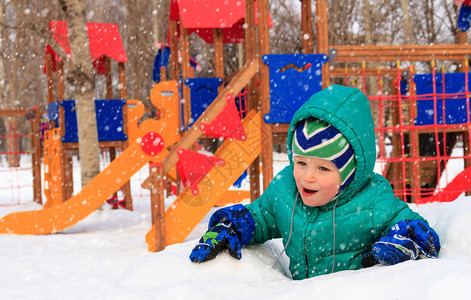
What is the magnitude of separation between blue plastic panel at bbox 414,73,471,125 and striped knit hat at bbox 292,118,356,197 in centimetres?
599

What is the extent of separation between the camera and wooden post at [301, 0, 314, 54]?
18.2 ft

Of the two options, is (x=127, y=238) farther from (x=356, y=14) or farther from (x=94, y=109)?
(x=356, y=14)

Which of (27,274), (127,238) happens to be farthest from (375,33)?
(27,274)

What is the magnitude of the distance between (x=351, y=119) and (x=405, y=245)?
0.47 meters

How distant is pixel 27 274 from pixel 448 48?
5.36 meters

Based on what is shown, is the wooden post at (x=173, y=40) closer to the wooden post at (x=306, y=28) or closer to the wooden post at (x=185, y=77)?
the wooden post at (x=185, y=77)

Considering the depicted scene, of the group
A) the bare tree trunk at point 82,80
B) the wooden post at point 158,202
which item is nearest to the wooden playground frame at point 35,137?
the bare tree trunk at point 82,80

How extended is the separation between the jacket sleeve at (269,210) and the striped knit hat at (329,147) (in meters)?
0.23

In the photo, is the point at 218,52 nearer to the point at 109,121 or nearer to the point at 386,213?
the point at 109,121

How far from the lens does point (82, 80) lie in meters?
7.54

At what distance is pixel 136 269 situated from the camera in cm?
163

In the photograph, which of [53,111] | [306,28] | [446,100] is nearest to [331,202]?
[306,28]

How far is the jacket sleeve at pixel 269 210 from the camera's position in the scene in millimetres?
1938

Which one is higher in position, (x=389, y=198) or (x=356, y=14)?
(x=356, y=14)
